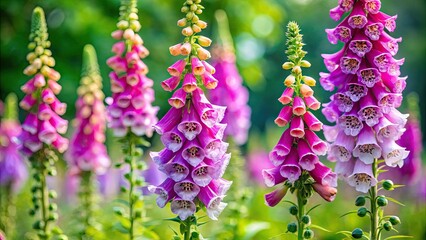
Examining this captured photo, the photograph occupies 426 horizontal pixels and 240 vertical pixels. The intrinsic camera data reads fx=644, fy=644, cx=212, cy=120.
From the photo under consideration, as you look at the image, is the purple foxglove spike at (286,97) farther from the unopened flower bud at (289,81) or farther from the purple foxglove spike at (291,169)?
the purple foxglove spike at (291,169)

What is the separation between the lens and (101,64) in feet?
43.2

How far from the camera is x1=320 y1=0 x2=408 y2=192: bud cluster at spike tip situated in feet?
13.3

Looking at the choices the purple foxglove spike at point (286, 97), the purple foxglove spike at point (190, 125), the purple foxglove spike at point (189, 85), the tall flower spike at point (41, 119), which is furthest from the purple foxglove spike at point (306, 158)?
the tall flower spike at point (41, 119)

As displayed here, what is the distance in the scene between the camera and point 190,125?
12.8ft

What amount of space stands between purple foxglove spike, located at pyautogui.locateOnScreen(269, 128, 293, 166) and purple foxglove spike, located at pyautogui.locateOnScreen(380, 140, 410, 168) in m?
0.63

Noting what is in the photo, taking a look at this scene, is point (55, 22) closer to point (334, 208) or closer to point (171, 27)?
point (171, 27)

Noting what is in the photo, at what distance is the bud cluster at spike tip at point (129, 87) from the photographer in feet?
16.5

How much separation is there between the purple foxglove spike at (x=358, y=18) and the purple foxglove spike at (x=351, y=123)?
54 centimetres

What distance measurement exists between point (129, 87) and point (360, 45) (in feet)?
6.24

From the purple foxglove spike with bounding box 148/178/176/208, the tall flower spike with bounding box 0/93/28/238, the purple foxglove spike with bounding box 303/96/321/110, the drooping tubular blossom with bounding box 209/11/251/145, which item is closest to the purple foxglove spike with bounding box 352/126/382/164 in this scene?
the purple foxglove spike with bounding box 303/96/321/110

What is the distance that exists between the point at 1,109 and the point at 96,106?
3.06 m

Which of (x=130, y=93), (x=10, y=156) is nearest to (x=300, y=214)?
(x=130, y=93)

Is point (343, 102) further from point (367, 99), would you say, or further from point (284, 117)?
point (284, 117)

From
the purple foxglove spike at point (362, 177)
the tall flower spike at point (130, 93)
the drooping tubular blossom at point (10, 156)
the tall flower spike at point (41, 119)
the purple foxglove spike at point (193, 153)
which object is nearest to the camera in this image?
the purple foxglove spike at point (193, 153)
